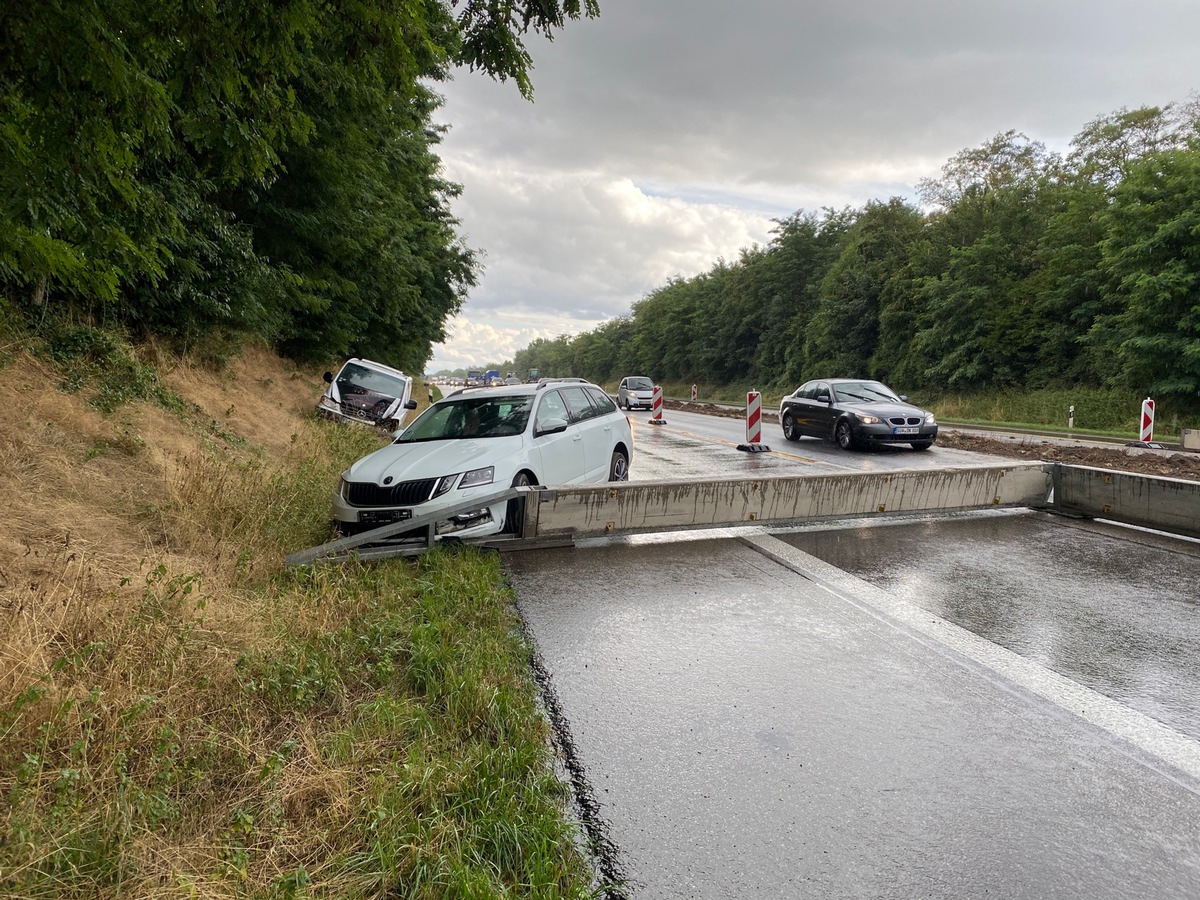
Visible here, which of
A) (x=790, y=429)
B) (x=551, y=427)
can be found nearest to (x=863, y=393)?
(x=790, y=429)

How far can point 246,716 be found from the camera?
3.19 metres

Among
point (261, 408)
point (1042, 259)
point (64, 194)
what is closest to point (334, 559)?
point (64, 194)

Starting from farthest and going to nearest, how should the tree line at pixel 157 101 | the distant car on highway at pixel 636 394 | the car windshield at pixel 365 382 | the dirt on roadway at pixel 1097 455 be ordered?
the distant car on highway at pixel 636 394 < the car windshield at pixel 365 382 < the dirt on roadway at pixel 1097 455 < the tree line at pixel 157 101

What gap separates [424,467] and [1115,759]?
5.44 meters

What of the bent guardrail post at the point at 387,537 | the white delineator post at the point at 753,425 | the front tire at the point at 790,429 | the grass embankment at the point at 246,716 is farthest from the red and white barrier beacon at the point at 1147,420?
the grass embankment at the point at 246,716

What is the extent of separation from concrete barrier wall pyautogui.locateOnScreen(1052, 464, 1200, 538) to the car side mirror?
591 centimetres

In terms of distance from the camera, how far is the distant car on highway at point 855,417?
1514 centimetres

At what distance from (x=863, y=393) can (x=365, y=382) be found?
11541 mm

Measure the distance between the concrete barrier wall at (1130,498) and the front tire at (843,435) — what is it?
7.06m

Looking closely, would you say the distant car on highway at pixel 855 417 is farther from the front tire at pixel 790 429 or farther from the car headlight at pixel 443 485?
the car headlight at pixel 443 485

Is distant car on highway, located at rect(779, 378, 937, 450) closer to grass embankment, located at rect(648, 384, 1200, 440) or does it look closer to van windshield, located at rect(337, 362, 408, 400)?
grass embankment, located at rect(648, 384, 1200, 440)

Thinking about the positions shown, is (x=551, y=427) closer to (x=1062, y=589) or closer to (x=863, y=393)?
(x=1062, y=589)

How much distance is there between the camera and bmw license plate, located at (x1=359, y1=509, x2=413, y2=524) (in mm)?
6469

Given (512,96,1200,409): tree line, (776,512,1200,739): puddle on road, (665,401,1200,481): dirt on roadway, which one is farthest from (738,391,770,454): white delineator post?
(512,96,1200,409): tree line
